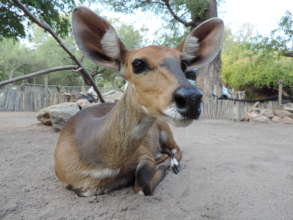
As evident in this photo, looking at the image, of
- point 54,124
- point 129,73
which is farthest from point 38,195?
point 54,124

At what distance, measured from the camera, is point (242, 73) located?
44.6ft

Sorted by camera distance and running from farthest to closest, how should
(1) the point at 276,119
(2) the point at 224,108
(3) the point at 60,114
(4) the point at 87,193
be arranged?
(2) the point at 224,108
(1) the point at 276,119
(3) the point at 60,114
(4) the point at 87,193

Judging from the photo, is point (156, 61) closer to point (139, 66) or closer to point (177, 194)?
point (139, 66)

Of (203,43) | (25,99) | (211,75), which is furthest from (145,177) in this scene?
(25,99)

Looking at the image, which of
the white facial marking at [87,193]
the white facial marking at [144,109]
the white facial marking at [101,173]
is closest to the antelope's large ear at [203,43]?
the white facial marking at [144,109]

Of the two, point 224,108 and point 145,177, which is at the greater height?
point 145,177

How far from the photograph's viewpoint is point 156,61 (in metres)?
1.39

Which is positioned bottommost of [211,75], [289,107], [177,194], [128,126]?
[289,107]

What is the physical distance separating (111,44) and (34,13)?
4.23m

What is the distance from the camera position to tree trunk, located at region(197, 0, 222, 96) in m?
9.08

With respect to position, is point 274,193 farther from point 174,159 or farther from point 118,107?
point 118,107

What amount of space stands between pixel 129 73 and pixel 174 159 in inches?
54.1

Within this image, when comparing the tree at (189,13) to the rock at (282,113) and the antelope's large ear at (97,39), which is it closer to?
the rock at (282,113)

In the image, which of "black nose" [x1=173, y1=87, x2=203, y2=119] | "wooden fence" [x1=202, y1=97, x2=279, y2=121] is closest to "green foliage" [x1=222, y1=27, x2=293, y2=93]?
"wooden fence" [x1=202, y1=97, x2=279, y2=121]
